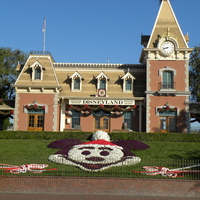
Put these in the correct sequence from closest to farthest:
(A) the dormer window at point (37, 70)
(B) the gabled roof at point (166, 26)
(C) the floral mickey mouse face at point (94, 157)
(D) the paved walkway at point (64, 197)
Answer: (D) the paved walkway at point (64, 197), (C) the floral mickey mouse face at point (94, 157), (A) the dormer window at point (37, 70), (B) the gabled roof at point (166, 26)

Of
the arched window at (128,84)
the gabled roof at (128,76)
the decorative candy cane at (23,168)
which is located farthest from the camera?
the arched window at (128,84)

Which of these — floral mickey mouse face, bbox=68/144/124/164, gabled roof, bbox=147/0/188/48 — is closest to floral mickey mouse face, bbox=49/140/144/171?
floral mickey mouse face, bbox=68/144/124/164

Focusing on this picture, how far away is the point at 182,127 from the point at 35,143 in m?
14.2

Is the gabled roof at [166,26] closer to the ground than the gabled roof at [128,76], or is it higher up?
higher up

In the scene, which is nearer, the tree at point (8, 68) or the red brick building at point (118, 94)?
the red brick building at point (118, 94)

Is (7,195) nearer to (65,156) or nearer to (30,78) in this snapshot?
(65,156)

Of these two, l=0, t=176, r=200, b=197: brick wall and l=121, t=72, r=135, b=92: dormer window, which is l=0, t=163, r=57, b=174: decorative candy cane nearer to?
l=0, t=176, r=200, b=197: brick wall

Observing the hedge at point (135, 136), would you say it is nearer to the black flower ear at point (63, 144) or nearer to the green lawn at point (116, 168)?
the green lawn at point (116, 168)

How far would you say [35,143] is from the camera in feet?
74.8

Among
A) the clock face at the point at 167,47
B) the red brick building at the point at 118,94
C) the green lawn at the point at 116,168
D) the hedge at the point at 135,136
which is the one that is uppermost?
the clock face at the point at 167,47

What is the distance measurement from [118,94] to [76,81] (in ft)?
15.4

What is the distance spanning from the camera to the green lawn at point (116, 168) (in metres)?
15.9

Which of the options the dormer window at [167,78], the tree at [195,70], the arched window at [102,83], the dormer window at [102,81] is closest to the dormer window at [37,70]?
the dormer window at [102,81]

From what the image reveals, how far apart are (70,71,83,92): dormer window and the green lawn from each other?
30.1 feet
